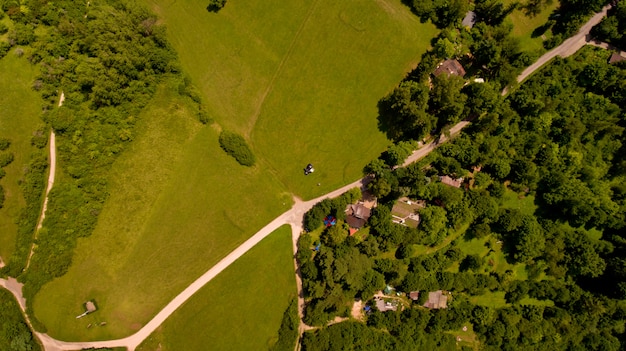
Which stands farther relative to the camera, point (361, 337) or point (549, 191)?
point (549, 191)

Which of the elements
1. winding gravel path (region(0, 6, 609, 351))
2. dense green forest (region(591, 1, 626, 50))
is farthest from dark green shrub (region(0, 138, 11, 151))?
dense green forest (region(591, 1, 626, 50))

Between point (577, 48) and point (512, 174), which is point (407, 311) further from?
point (577, 48)

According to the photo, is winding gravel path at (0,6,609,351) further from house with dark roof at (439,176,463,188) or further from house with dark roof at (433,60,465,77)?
house with dark roof at (433,60,465,77)

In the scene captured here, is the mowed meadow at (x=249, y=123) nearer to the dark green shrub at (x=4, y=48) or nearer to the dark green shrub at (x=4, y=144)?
the dark green shrub at (x=4, y=144)

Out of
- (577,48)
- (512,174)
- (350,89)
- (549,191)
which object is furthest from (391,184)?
(577,48)

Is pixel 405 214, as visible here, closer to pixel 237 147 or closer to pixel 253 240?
pixel 253 240
